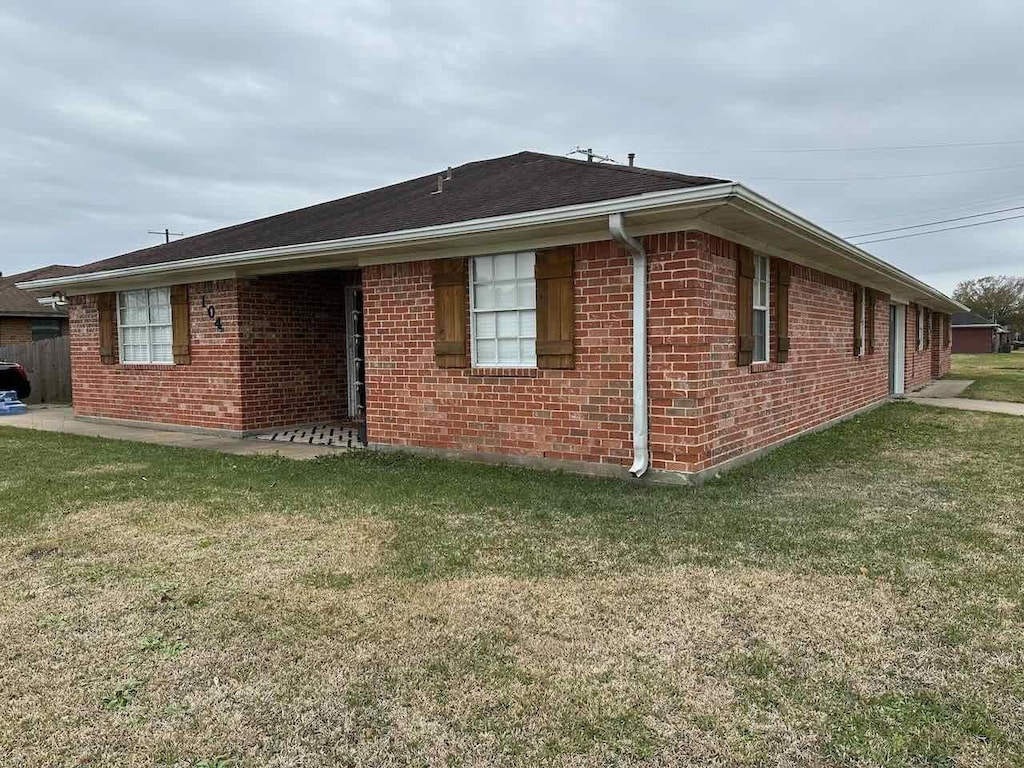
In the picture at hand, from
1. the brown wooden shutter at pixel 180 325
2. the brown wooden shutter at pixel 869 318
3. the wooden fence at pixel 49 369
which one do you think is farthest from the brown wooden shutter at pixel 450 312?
the wooden fence at pixel 49 369

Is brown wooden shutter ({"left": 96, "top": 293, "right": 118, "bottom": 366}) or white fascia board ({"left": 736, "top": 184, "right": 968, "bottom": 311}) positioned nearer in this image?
white fascia board ({"left": 736, "top": 184, "right": 968, "bottom": 311})

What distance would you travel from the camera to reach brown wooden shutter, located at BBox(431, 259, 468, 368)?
7770 mm

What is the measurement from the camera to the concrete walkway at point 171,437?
898 cm

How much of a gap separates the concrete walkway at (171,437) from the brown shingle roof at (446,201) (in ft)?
8.56

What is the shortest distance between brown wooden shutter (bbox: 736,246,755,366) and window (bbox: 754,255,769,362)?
38 cm

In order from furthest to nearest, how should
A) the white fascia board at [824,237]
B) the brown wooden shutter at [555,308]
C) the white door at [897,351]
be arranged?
1. the white door at [897,351]
2. the brown wooden shutter at [555,308]
3. the white fascia board at [824,237]

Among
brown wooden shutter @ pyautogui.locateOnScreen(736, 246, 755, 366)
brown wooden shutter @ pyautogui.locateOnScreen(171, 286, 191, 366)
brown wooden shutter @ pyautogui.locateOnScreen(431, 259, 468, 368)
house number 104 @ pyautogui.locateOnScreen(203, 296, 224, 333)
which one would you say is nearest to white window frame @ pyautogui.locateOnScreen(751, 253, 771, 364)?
brown wooden shutter @ pyautogui.locateOnScreen(736, 246, 755, 366)

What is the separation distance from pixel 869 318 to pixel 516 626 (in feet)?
39.1

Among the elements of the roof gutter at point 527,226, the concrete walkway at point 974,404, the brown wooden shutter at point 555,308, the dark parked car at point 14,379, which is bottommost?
the concrete walkway at point 974,404

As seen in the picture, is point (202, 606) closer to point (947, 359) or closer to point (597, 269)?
point (597, 269)

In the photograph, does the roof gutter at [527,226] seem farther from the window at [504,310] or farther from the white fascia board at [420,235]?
the window at [504,310]

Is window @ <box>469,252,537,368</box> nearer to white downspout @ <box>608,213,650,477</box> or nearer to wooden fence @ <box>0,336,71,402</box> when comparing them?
white downspout @ <box>608,213,650,477</box>

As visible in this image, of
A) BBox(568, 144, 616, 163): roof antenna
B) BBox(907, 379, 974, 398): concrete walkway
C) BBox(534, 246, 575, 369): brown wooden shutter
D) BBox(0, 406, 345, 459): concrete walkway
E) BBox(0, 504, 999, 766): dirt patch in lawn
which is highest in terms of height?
BBox(568, 144, 616, 163): roof antenna

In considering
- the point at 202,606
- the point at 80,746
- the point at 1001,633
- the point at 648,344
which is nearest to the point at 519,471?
the point at 648,344
